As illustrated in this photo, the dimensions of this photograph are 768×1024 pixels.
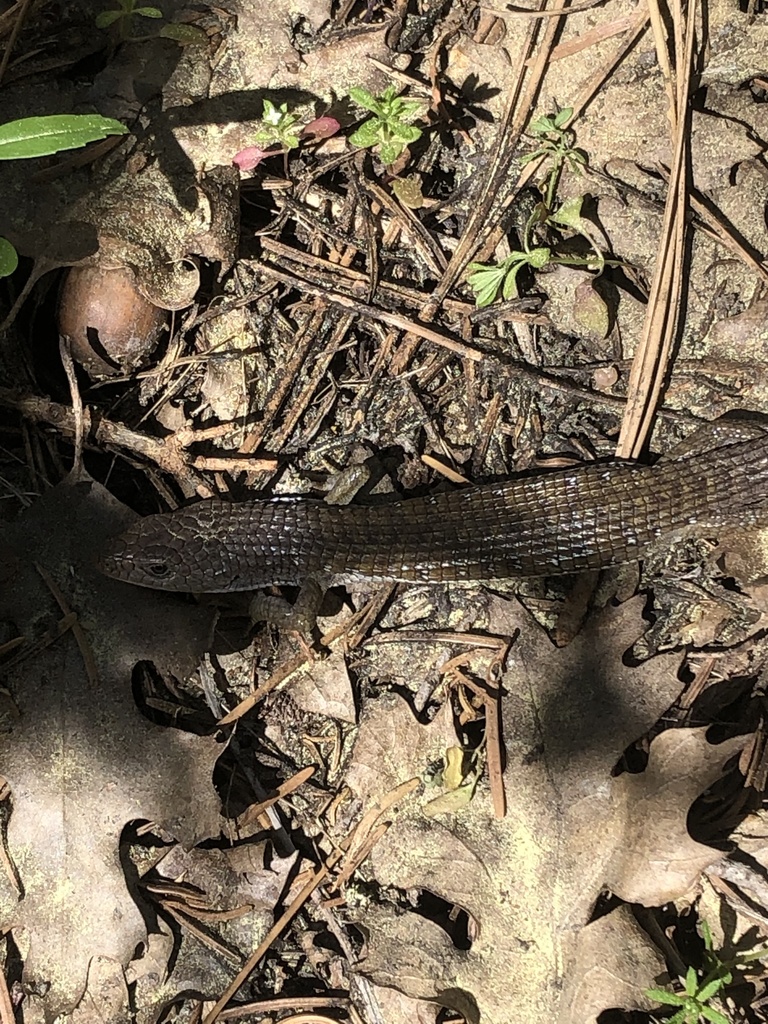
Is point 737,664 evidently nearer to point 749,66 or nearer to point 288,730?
point 288,730

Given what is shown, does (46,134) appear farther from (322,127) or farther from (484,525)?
(484,525)

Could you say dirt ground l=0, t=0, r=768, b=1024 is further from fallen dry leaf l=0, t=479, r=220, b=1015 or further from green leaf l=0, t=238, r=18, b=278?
green leaf l=0, t=238, r=18, b=278

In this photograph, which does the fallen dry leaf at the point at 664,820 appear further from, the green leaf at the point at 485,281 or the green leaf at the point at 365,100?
the green leaf at the point at 365,100

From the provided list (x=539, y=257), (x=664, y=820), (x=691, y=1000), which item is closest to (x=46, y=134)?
(x=539, y=257)

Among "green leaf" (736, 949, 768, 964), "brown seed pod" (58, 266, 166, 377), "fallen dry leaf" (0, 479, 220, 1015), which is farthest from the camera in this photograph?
"brown seed pod" (58, 266, 166, 377)

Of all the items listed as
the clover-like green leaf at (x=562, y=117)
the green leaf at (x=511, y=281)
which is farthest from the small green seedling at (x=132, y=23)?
the green leaf at (x=511, y=281)

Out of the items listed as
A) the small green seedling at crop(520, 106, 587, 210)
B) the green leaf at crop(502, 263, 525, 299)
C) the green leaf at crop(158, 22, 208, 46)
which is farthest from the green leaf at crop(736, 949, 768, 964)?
the green leaf at crop(158, 22, 208, 46)
